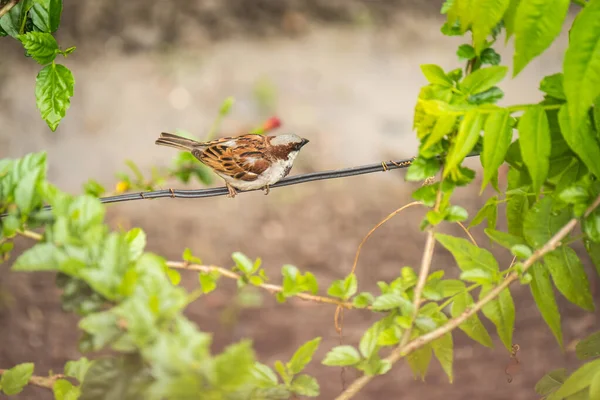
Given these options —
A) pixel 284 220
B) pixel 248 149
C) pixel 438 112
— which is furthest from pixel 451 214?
pixel 284 220

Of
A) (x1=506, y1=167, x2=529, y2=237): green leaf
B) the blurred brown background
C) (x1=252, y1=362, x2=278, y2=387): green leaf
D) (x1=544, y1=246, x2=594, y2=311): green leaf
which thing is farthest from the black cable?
the blurred brown background

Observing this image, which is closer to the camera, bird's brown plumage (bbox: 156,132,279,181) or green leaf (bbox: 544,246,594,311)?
green leaf (bbox: 544,246,594,311)

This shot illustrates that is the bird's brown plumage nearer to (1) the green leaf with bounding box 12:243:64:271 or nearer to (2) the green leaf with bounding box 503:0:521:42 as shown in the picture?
(2) the green leaf with bounding box 503:0:521:42

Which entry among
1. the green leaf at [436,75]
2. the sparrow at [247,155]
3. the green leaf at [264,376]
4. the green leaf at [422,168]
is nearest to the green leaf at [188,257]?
the green leaf at [264,376]

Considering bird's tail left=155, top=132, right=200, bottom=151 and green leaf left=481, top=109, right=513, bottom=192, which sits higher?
green leaf left=481, top=109, right=513, bottom=192

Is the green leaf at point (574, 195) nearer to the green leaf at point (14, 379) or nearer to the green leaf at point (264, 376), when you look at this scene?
the green leaf at point (264, 376)

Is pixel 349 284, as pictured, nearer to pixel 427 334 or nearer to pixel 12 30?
pixel 427 334

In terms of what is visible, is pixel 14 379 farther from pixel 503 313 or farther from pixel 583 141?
pixel 583 141
